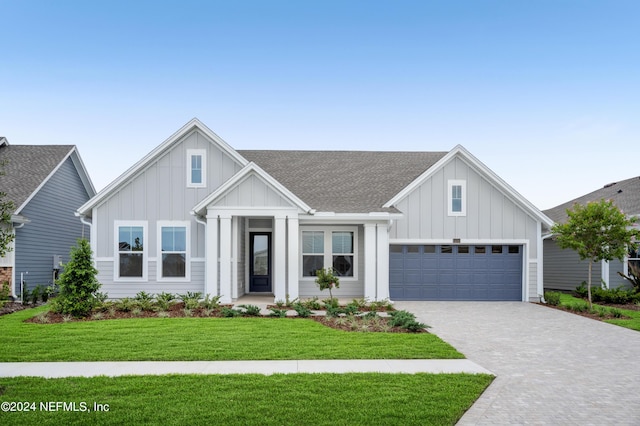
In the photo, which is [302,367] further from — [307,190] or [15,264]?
[15,264]

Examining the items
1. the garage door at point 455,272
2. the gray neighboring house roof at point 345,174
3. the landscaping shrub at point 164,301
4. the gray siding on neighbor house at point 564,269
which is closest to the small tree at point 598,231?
the garage door at point 455,272

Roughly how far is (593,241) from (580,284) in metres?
6.41

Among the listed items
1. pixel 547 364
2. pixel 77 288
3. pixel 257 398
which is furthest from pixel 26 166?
pixel 547 364

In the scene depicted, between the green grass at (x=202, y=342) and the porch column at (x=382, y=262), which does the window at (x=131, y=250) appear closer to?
the green grass at (x=202, y=342)

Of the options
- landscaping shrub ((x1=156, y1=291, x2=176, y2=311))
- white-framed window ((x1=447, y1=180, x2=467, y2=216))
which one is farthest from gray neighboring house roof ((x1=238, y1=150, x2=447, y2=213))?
landscaping shrub ((x1=156, y1=291, x2=176, y2=311))

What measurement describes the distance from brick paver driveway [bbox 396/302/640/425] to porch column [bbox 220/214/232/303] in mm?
5983

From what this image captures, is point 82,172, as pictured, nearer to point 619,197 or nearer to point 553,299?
point 553,299

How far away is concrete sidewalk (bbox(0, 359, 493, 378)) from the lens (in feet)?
24.2

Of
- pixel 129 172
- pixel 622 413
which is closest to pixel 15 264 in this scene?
pixel 129 172

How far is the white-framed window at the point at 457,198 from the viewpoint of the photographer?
59.1ft

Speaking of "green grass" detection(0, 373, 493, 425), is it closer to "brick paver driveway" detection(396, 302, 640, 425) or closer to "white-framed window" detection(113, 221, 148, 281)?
"brick paver driveway" detection(396, 302, 640, 425)

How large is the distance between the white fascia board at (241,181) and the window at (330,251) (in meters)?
2.49

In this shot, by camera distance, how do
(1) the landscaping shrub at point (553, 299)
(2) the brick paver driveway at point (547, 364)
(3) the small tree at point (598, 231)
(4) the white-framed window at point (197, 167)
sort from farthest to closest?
(4) the white-framed window at point (197, 167), (1) the landscaping shrub at point (553, 299), (3) the small tree at point (598, 231), (2) the brick paver driveway at point (547, 364)

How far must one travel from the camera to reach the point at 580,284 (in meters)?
21.4
